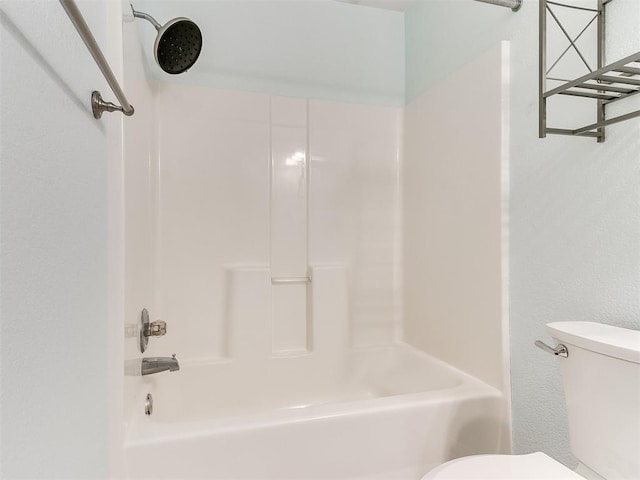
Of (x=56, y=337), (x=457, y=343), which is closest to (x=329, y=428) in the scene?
(x=457, y=343)

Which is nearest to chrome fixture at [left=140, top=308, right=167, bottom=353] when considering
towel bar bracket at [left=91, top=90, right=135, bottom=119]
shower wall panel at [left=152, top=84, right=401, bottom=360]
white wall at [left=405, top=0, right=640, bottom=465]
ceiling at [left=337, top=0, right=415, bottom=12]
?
shower wall panel at [left=152, top=84, right=401, bottom=360]

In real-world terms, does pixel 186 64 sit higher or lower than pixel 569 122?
higher

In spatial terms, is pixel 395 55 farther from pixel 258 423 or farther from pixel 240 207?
pixel 258 423

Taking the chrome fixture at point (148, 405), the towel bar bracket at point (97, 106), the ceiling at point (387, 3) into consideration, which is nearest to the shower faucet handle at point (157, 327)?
the chrome fixture at point (148, 405)

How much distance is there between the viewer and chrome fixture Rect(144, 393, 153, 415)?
1310 millimetres

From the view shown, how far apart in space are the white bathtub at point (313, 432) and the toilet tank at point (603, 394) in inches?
16.4

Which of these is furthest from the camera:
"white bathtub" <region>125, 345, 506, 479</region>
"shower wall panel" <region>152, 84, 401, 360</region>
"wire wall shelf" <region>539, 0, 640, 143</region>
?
"shower wall panel" <region>152, 84, 401, 360</region>

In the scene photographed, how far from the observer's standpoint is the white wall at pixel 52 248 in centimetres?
48

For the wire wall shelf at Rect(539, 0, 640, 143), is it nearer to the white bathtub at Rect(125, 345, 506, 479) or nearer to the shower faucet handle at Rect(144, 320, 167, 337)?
the white bathtub at Rect(125, 345, 506, 479)

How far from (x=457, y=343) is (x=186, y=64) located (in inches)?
59.8

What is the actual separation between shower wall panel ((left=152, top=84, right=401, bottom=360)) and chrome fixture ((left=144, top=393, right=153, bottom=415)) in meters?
0.40

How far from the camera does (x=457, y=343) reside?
162 cm

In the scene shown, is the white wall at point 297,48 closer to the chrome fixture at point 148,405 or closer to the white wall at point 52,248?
the white wall at point 52,248

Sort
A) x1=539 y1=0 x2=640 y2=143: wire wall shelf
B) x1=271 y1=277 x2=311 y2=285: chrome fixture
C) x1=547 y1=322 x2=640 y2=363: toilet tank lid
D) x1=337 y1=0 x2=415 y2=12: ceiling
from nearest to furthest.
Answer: x1=547 y1=322 x2=640 y2=363: toilet tank lid, x1=539 y1=0 x2=640 y2=143: wire wall shelf, x1=271 y1=277 x2=311 y2=285: chrome fixture, x1=337 y1=0 x2=415 y2=12: ceiling
